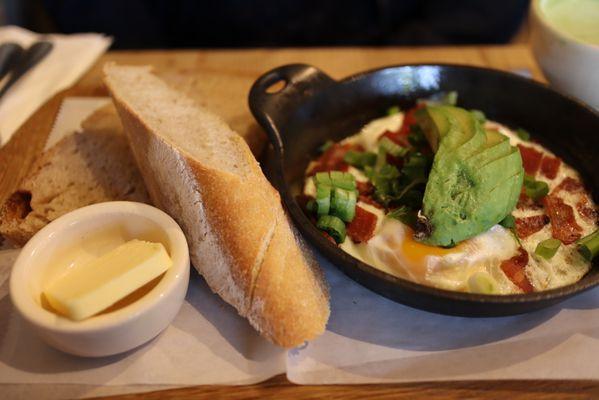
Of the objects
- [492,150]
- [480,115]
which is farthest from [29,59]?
[492,150]

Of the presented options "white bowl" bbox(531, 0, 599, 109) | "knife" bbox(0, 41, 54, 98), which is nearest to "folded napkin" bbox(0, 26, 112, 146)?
"knife" bbox(0, 41, 54, 98)

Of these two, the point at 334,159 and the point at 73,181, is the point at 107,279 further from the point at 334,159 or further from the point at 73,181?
the point at 334,159

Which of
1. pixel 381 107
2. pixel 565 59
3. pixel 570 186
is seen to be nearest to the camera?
pixel 570 186

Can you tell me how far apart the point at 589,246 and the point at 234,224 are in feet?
3.09

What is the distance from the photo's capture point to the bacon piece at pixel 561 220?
1.53 m

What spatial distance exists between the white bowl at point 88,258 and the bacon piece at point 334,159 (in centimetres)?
58

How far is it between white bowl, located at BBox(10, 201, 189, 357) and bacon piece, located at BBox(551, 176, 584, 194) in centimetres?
116

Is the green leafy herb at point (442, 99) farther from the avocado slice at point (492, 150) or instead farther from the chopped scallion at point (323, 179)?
the chopped scallion at point (323, 179)

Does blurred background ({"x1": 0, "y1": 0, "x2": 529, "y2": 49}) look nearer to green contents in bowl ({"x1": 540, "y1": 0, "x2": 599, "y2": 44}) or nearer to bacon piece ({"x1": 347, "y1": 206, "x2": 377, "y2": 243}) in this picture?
green contents in bowl ({"x1": 540, "y1": 0, "x2": 599, "y2": 44})

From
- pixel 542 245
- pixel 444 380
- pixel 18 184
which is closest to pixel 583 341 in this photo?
pixel 542 245

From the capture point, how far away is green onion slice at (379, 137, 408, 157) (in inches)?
70.5

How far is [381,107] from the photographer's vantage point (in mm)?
2041

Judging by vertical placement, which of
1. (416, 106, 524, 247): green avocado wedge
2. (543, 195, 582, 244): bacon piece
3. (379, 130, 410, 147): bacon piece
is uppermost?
(416, 106, 524, 247): green avocado wedge

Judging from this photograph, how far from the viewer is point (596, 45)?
1.86 m
